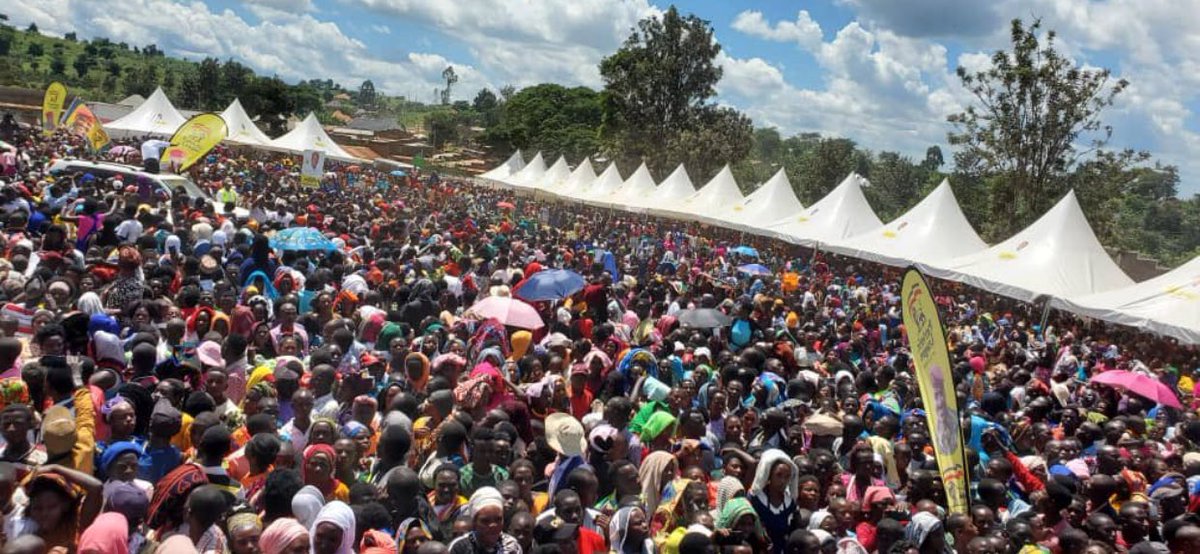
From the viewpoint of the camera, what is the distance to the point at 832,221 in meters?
21.1

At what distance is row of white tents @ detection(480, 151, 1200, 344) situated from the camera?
42.9 feet

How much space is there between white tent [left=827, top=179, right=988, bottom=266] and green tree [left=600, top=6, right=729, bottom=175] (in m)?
26.0

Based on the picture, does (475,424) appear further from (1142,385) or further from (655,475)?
(1142,385)

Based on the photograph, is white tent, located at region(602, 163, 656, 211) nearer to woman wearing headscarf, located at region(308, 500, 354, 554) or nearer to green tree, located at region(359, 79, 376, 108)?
woman wearing headscarf, located at region(308, 500, 354, 554)

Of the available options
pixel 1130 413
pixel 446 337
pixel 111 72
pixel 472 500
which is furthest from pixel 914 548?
pixel 111 72

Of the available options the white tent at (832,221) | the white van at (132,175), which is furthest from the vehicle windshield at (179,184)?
the white tent at (832,221)

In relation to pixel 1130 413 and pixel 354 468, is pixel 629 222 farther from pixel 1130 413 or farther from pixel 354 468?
pixel 354 468

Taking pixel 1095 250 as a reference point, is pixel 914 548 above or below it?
below

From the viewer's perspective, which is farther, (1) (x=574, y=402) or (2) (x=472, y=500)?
(1) (x=574, y=402)

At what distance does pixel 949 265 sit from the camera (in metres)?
17.3

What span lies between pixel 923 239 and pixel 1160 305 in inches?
248

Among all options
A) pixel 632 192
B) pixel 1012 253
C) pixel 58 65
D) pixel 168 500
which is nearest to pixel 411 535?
pixel 168 500

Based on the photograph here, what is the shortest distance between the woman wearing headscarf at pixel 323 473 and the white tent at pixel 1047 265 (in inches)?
558

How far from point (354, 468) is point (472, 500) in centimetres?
111
